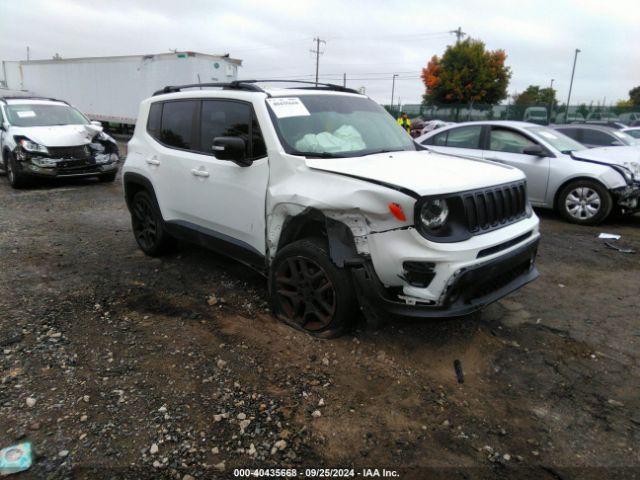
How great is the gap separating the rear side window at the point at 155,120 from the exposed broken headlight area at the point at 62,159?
5320 mm

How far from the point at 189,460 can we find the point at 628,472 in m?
2.15

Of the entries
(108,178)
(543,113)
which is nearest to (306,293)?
(108,178)

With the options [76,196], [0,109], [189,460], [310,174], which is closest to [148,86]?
[0,109]

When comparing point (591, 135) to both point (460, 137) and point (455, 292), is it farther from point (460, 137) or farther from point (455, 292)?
point (455, 292)

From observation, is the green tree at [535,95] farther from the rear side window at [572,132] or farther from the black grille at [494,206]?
the black grille at [494,206]

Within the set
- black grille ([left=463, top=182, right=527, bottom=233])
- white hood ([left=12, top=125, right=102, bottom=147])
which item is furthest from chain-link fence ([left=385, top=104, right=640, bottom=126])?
black grille ([left=463, top=182, right=527, bottom=233])

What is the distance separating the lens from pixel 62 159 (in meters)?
9.12

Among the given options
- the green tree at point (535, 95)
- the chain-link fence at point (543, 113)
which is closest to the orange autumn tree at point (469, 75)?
the chain-link fence at point (543, 113)

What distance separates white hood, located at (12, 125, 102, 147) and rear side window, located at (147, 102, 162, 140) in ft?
17.5

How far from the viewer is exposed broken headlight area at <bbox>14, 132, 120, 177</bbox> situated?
8977 mm

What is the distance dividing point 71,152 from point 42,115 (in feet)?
4.66

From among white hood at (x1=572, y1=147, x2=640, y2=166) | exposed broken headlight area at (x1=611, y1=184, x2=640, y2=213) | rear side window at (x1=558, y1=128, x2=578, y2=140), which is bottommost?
exposed broken headlight area at (x1=611, y1=184, x2=640, y2=213)

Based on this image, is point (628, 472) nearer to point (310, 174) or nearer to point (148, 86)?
point (310, 174)

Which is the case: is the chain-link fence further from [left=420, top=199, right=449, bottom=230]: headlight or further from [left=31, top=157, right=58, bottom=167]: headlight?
[left=420, top=199, right=449, bottom=230]: headlight
